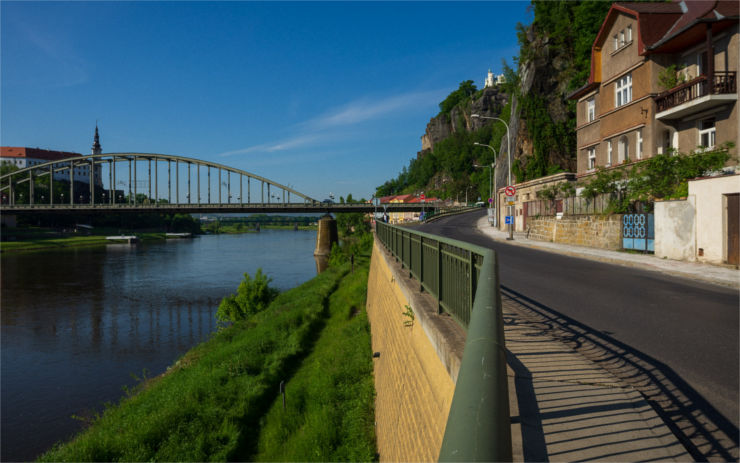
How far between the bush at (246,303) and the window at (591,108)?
85.0 feet

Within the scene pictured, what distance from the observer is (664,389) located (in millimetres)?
4605

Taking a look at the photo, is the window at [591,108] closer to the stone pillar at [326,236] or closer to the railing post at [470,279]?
the railing post at [470,279]

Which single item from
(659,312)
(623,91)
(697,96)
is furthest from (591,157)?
(659,312)

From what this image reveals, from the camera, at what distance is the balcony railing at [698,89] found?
62.6ft

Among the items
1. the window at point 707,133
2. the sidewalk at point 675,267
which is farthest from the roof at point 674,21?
the sidewalk at point 675,267

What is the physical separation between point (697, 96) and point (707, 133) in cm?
210

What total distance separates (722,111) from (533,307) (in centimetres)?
1892

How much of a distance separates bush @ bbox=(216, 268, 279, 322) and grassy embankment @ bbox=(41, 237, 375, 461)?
22.4ft

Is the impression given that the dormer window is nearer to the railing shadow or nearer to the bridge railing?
the railing shadow

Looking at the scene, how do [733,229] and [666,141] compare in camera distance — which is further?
[666,141]

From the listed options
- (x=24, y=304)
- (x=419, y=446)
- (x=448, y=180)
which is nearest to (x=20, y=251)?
(x=24, y=304)

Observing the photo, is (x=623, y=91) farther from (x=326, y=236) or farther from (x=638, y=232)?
(x=326, y=236)

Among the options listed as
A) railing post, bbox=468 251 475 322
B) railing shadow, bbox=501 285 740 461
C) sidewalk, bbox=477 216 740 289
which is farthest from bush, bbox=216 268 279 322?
railing post, bbox=468 251 475 322

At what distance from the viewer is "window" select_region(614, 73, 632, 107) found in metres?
25.5
